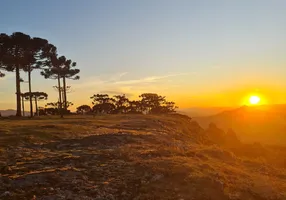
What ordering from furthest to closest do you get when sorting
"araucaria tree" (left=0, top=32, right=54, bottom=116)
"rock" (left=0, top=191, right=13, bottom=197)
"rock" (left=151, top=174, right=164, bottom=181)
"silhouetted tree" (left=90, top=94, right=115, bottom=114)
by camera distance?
"silhouetted tree" (left=90, top=94, right=115, bottom=114) → "araucaria tree" (left=0, top=32, right=54, bottom=116) → "rock" (left=151, top=174, right=164, bottom=181) → "rock" (left=0, top=191, right=13, bottom=197)

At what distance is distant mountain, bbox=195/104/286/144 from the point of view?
366ft

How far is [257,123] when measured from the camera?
129 m

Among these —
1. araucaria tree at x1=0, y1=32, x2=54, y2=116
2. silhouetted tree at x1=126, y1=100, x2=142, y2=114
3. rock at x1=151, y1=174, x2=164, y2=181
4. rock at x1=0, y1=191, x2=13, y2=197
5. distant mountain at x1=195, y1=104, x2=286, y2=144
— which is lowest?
distant mountain at x1=195, y1=104, x2=286, y2=144

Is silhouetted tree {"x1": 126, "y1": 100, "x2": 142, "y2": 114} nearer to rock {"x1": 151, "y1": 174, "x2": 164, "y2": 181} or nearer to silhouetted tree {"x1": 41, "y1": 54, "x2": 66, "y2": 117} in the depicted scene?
silhouetted tree {"x1": 41, "y1": 54, "x2": 66, "y2": 117}

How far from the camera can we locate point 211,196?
426 inches

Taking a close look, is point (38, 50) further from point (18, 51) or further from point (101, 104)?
point (101, 104)

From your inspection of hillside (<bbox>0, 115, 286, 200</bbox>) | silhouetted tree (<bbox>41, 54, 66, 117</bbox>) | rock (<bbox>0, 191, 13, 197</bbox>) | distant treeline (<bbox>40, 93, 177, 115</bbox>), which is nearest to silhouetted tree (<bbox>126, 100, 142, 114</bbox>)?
distant treeline (<bbox>40, 93, 177, 115</bbox>)

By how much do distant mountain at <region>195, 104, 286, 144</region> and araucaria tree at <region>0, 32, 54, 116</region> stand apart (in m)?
73.9

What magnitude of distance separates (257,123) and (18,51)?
4105 inches

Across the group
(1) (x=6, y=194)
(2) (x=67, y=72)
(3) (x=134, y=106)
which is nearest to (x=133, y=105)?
(3) (x=134, y=106)

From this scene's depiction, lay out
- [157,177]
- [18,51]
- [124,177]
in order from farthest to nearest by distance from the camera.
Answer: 1. [18,51]
2. [124,177]
3. [157,177]

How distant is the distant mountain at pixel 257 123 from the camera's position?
4392 inches

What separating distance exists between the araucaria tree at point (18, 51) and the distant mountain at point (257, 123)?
73947 mm

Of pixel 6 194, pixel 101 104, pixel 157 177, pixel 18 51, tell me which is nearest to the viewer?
pixel 6 194
